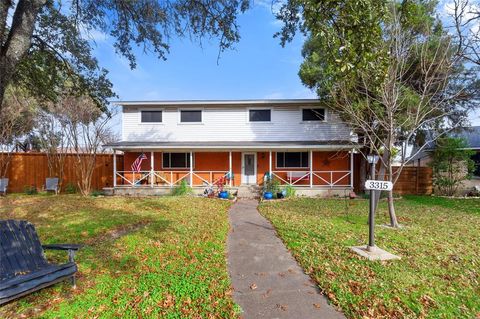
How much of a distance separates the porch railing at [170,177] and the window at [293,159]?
10.8 ft

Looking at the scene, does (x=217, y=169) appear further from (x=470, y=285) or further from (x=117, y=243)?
(x=470, y=285)

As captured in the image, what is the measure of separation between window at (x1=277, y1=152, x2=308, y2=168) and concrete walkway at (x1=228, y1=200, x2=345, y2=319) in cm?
1049

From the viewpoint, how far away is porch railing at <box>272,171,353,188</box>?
16609 millimetres

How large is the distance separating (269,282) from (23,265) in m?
3.23

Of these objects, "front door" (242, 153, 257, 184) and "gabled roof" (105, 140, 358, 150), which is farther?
"front door" (242, 153, 257, 184)

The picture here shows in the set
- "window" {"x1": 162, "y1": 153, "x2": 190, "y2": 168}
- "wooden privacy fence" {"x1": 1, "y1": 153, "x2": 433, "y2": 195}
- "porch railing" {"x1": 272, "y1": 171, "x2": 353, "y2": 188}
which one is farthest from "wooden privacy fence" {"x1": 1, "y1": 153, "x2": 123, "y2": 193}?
"porch railing" {"x1": 272, "y1": 171, "x2": 353, "y2": 188}

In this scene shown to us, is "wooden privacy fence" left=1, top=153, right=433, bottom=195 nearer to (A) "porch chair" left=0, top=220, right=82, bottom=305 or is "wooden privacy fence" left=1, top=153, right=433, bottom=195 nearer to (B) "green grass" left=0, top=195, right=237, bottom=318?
→ (B) "green grass" left=0, top=195, right=237, bottom=318

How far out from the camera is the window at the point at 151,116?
17.6m

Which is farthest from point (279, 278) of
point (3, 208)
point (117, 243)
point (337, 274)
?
point (3, 208)

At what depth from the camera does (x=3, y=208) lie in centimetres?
1025

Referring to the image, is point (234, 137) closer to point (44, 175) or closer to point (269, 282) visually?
point (44, 175)

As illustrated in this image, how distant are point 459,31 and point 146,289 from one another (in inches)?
396

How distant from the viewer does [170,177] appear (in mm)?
17312

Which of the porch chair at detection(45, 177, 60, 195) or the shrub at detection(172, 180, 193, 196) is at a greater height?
the porch chair at detection(45, 177, 60, 195)
